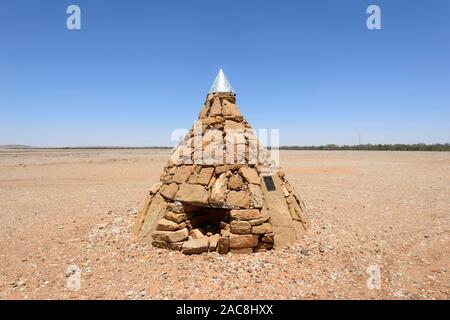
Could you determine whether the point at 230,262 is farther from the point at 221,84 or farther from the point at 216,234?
the point at 221,84

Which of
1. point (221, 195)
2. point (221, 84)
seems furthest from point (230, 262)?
point (221, 84)

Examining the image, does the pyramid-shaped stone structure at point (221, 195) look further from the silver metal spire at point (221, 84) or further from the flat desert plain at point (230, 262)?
the flat desert plain at point (230, 262)

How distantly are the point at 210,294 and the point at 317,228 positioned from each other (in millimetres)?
4842

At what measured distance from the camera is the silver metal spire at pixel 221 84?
8.03 metres

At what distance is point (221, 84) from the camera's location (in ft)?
26.5

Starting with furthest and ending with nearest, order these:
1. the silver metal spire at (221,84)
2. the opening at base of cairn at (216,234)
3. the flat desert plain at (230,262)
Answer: the silver metal spire at (221,84) < the opening at base of cairn at (216,234) < the flat desert plain at (230,262)

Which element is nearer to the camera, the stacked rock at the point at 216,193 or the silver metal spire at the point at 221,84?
the stacked rock at the point at 216,193

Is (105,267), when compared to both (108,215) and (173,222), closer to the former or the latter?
(173,222)

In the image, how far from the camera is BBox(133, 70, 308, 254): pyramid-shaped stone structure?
6.68 metres

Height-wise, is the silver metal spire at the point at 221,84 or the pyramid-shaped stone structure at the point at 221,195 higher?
the silver metal spire at the point at 221,84

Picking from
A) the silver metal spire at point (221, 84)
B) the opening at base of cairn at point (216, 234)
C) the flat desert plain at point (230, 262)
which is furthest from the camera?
the silver metal spire at point (221, 84)

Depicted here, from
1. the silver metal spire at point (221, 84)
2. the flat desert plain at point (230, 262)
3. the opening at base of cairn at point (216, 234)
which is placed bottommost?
the flat desert plain at point (230, 262)

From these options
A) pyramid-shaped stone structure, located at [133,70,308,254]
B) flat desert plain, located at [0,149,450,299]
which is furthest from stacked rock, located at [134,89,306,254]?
flat desert plain, located at [0,149,450,299]

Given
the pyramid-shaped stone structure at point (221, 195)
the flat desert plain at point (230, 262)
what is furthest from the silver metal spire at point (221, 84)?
the flat desert plain at point (230, 262)
